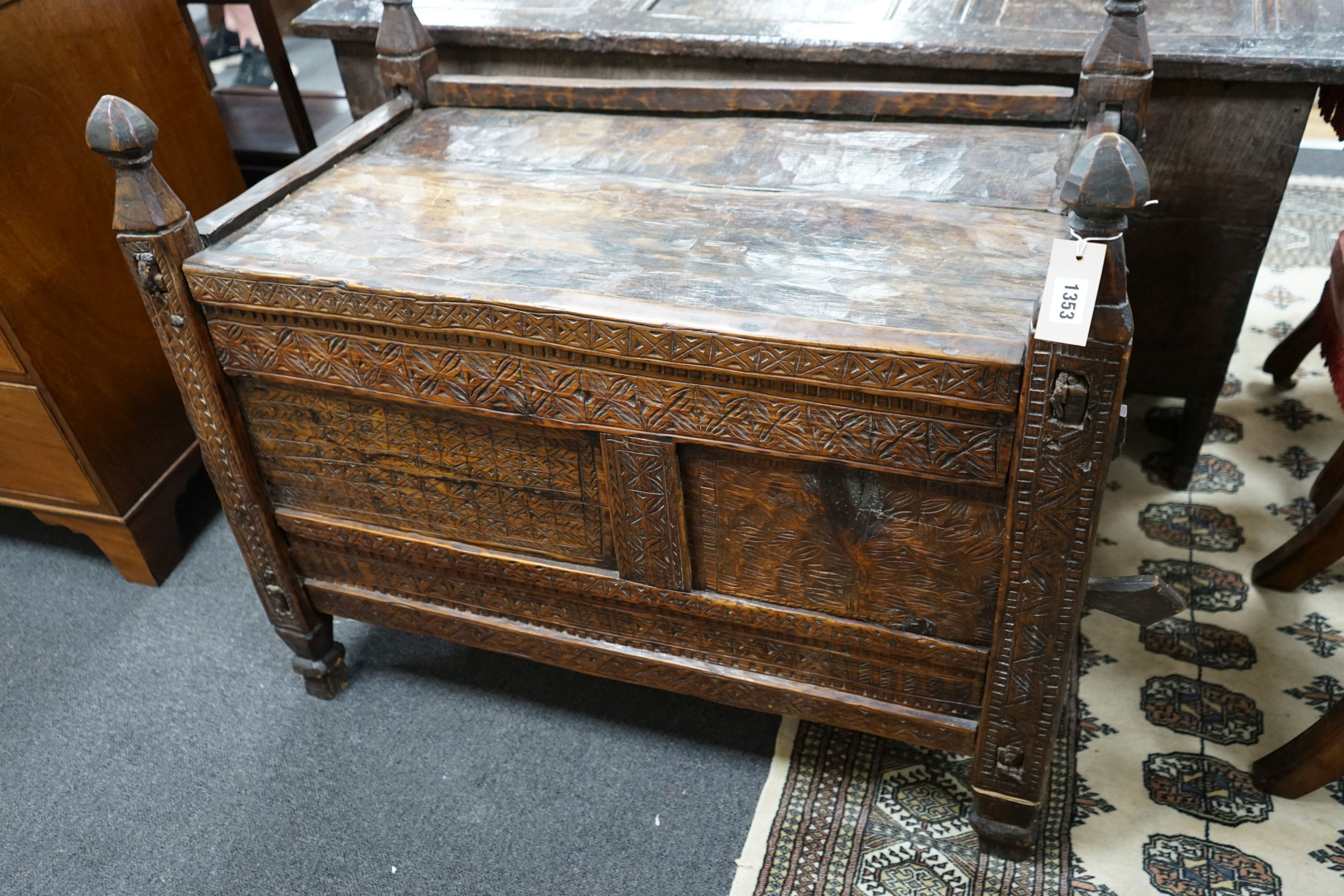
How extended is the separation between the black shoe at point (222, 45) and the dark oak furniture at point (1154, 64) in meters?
2.14

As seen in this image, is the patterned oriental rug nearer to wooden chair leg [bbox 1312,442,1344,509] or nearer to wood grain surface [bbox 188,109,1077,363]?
wooden chair leg [bbox 1312,442,1344,509]

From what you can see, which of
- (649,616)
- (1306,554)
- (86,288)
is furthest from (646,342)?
(1306,554)

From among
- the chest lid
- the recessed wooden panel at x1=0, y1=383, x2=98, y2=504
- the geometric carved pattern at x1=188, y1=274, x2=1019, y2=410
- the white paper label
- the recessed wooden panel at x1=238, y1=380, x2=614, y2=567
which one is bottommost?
the recessed wooden panel at x1=0, y1=383, x2=98, y2=504

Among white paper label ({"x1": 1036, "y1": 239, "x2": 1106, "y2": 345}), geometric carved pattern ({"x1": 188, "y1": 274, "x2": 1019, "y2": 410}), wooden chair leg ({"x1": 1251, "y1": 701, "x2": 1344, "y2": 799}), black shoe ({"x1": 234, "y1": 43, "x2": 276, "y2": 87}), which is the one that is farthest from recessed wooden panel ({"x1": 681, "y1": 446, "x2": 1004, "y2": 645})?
black shoe ({"x1": 234, "y1": 43, "x2": 276, "y2": 87})

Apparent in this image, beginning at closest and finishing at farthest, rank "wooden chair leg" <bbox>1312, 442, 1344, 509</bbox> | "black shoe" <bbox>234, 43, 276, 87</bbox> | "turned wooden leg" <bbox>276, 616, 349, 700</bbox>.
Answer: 1. "turned wooden leg" <bbox>276, 616, 349, 700</bbox>
2. "wooden chair leg" <bbox>1312, 442, 1344, 509</bbox>
3. "black shoe" <bbox>234, 43, 276, 87</bbox>

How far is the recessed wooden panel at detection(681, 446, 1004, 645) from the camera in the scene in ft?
3.98

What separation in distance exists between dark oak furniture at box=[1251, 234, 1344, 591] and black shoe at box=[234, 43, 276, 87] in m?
3.23

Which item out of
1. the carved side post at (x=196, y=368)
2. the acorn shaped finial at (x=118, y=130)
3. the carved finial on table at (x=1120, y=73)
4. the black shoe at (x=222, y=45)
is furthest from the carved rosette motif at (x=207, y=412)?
the black shoe at (x=222, y=45)

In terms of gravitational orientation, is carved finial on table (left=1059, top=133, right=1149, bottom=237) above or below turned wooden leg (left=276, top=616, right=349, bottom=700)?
above

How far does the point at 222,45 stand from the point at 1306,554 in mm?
3820

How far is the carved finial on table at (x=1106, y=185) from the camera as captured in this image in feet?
2.96

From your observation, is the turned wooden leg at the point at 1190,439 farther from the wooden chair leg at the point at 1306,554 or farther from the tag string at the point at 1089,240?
the tag string at the point at 1089,240

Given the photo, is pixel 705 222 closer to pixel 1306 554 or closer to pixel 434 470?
pixel 434 470

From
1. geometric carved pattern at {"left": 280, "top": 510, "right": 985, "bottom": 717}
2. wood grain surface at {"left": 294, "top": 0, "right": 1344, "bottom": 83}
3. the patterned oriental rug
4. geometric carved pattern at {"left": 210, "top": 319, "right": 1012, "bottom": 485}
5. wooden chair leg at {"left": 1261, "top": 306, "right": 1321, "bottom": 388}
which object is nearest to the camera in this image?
geometric carved pattern at {"left": 210, "top": 319, "right": 1012, "bottom": 485}
